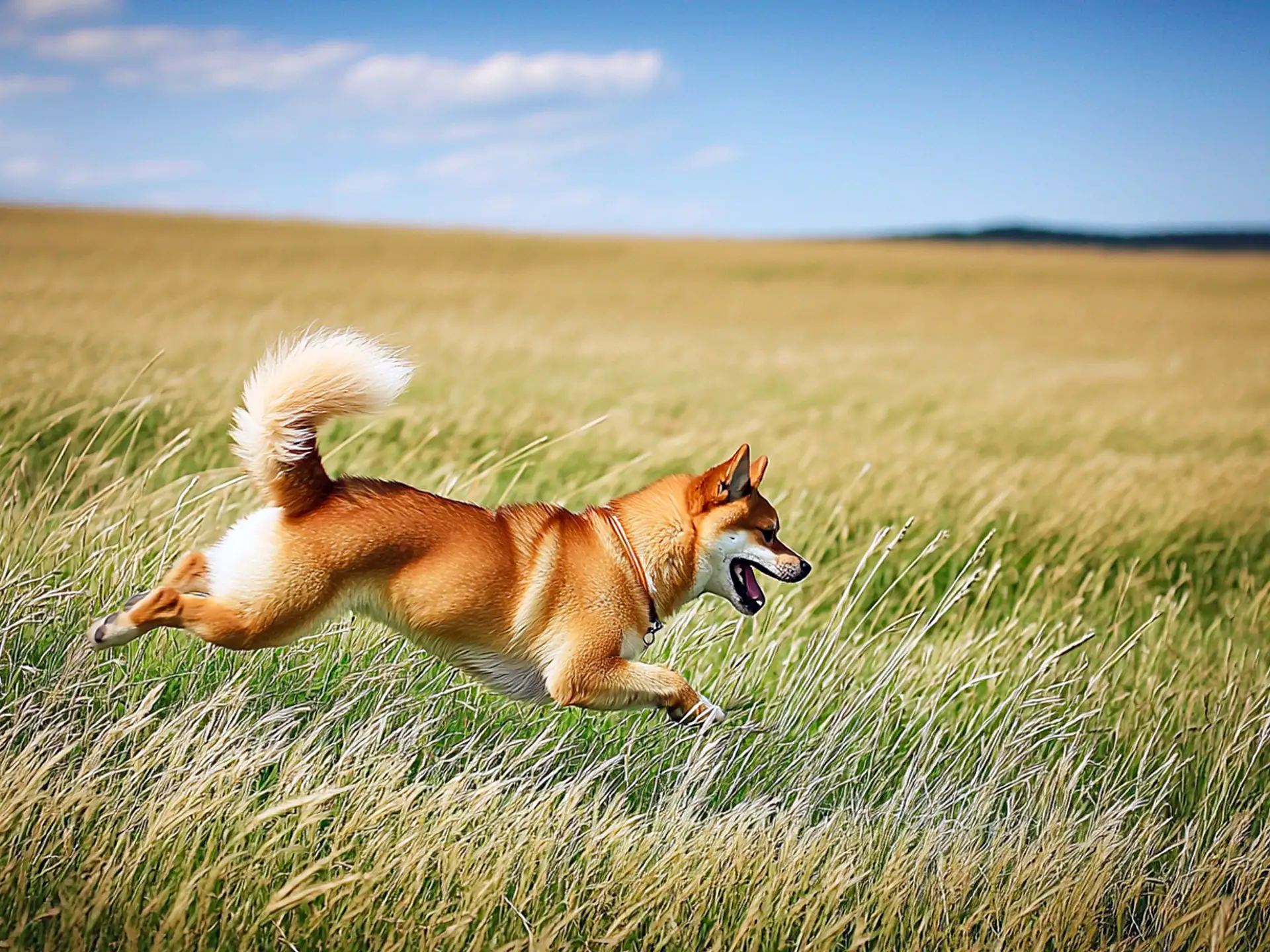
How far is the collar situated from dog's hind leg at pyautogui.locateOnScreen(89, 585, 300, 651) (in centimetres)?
100

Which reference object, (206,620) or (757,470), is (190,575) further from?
(757,470)

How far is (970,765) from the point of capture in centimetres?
475

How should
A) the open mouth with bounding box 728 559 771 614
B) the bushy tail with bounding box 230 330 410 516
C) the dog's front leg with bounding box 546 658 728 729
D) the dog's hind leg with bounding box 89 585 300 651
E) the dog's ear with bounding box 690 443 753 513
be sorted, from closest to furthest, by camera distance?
the dog's hind leg with bounding box 89 585 300 651 → the bushy tail with bounding box 230 330 410 516 → the dog's front leg with bounding box 546 658 728 729 → the dog's ear with bounding box 690 443 753 513 → the open mouth with bounding box 728 559 771 614

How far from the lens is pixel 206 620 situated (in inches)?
117

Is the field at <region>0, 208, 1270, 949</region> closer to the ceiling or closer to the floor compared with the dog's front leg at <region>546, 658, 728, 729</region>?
closer to the floor

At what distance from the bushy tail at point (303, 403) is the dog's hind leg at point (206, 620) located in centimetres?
31

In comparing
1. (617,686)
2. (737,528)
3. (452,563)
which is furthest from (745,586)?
(452,563)

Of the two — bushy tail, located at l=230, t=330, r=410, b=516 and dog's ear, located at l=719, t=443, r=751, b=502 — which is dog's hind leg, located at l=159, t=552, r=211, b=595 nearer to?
bushy tail, located at l=230, t=330, r=410, b=516

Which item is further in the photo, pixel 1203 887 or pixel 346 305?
pixel 346 305

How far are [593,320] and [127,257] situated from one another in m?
12.9

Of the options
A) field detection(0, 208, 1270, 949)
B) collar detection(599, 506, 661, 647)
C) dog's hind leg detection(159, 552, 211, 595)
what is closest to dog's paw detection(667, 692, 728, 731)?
collar detection(599, 506, 661, 647)

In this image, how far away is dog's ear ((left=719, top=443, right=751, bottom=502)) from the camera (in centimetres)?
334

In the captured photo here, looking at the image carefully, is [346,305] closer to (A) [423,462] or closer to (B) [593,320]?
(B) [593,320]

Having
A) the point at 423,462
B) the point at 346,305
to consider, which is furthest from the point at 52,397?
the point at 346,305
